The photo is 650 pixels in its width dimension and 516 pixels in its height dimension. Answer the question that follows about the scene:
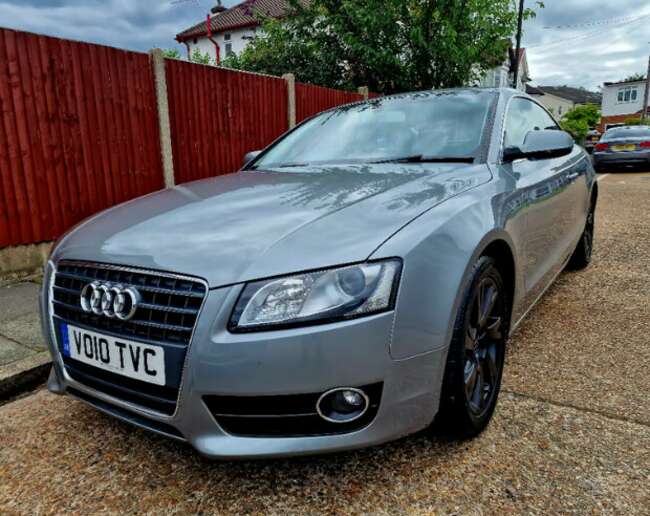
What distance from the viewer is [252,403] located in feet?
4.78

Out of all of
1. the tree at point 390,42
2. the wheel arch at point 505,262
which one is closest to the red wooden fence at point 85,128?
the wheel arch at point 505,262

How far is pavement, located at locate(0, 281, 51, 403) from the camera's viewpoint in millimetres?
2551

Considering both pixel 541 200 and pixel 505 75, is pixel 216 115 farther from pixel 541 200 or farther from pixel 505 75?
pixel 505 75

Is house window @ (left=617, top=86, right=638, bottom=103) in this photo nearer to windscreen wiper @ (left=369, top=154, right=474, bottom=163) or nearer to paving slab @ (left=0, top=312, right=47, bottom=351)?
windscreen wiper @ (left=369, top=154, right=474, bottom=163)

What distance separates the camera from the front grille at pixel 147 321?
1461 millimetres

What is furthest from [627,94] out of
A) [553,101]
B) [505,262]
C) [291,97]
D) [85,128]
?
[505,262]

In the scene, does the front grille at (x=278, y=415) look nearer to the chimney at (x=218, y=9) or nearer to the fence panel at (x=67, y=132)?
the fence panel at (x=67, y=132)

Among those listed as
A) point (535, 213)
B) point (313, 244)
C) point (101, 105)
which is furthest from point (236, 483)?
point (101, 105)

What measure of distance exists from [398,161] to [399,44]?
1012 centimetres

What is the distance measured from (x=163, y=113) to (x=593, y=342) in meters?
4.63

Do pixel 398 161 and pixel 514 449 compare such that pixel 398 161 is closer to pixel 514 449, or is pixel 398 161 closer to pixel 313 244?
pixel 313 244

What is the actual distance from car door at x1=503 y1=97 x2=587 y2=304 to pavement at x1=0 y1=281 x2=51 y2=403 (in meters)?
2.51

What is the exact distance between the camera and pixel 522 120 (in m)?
2.92

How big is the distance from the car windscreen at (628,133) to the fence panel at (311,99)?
8745mm
